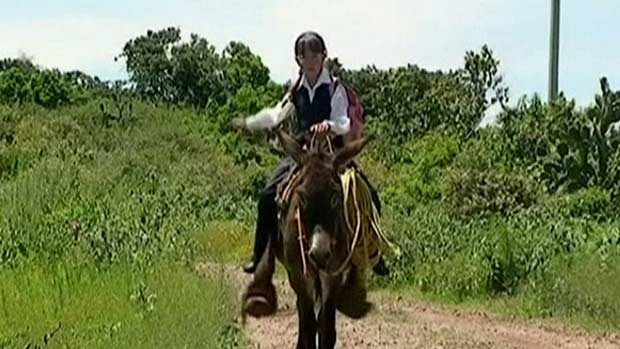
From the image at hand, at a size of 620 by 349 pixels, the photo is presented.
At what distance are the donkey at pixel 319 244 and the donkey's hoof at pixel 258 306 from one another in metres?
0.44

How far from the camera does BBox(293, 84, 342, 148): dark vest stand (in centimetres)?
1030

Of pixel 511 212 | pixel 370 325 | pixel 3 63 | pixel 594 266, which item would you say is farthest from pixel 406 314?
pixel 3 63

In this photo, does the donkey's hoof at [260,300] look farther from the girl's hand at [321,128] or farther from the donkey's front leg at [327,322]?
the girl's hand at [321,128]

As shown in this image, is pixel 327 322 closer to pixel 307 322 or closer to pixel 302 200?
pixel 307 322

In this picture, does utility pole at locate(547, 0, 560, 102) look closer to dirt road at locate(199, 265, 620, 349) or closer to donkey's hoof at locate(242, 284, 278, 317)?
dirt road at locate(199, 265, 620, 349)

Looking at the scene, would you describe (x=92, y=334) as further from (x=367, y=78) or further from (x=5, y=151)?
(x=367, y=78)

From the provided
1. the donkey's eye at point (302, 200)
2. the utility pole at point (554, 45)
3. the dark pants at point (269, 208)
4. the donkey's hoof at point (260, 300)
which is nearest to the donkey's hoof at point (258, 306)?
the donkey's hoof at point (260, 300)

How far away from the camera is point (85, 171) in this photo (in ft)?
91.2

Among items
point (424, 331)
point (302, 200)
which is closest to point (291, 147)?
point (302, 200)

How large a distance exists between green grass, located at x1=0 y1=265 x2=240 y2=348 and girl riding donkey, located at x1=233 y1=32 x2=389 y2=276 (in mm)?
1204

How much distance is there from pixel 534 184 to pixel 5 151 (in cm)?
1299

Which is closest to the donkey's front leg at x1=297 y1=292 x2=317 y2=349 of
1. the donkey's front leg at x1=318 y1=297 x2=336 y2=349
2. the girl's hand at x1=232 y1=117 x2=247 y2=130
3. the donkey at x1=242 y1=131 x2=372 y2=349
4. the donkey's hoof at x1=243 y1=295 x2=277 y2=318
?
the donkey at x1=242 y1=131 x2=372 y2=349

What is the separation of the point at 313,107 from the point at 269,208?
2.86 ft

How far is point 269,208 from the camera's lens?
1063 centimetres
